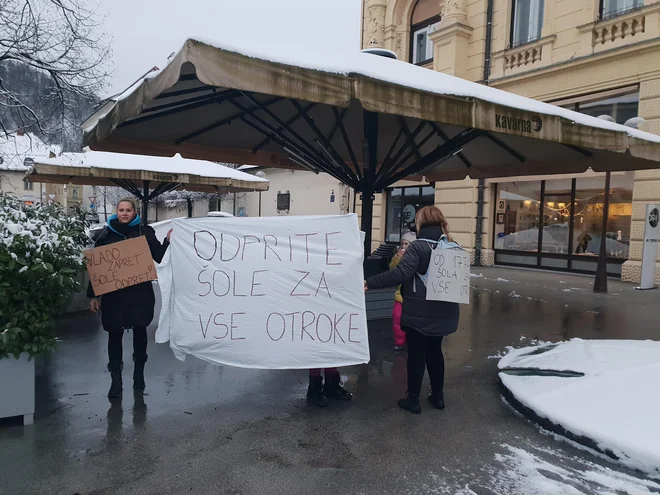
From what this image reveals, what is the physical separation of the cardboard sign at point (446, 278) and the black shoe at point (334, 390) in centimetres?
113

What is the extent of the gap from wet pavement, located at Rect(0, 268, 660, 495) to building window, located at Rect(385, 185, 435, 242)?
12509 millimetres

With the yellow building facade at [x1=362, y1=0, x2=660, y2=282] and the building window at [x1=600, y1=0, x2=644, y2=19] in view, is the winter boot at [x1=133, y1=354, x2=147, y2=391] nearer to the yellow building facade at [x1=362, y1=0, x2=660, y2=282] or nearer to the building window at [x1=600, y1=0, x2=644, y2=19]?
the yellow building facade at [x1=362, y1=0, x2=660, y2=282]

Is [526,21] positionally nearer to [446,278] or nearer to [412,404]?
[446,278]

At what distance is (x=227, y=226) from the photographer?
3.92 metres

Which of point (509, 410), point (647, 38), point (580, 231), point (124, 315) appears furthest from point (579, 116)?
point (580, 231)

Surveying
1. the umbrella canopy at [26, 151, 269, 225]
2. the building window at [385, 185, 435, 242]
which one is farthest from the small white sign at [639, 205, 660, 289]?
the umbrella canopy at [26, 151, 269, 225]

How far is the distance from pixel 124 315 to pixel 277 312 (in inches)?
51.7

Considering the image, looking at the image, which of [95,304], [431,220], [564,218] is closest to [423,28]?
[564,218]

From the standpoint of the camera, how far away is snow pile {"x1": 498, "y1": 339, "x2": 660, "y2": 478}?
311 centimetres

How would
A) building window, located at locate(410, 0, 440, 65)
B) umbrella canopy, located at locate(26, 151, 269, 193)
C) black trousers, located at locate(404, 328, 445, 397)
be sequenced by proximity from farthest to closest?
1. building window, located at locate(410, 0, 440, 65)
2. umbrella canopy, located at locate(26, 151, 269, 193)
3. black trousers, located at locate(404, 328, 445, 397)

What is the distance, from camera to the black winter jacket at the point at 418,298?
12.5 feet

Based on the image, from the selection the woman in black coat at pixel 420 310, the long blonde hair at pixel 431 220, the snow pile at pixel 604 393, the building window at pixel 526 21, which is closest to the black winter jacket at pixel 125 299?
the woman in black coat at pixel 420 310

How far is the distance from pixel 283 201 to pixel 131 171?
57.8 ft

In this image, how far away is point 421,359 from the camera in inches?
154
